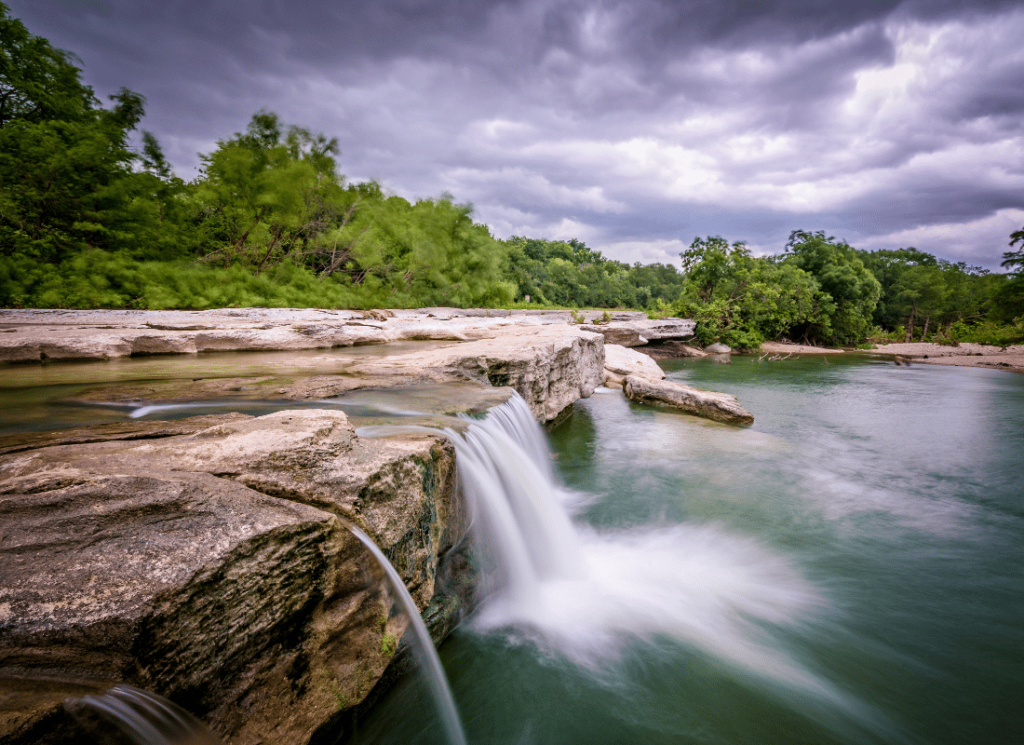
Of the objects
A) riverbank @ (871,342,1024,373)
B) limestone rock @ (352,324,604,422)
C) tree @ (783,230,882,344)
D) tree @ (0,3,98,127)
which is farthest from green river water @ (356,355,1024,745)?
tree @ (783,230,882,344)

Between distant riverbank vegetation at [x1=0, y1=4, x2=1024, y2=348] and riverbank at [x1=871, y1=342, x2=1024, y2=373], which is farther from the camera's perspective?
riverbank at [x1=871, y1=342, x2=1024, y2=373]

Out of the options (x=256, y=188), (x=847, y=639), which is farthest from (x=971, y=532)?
(x=256, y=188)

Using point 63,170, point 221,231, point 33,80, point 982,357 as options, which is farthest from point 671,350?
point 33,80

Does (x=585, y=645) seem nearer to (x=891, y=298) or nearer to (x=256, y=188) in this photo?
(x=256, y=188)

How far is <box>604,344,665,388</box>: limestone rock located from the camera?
549 inches

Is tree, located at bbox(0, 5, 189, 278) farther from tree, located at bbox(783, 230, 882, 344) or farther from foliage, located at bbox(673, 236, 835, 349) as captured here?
tree, located at bbox(783, 230, 882, 344)

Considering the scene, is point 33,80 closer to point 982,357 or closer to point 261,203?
point 261,203

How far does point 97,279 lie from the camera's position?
35.2 ft

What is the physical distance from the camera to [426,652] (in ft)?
8.61

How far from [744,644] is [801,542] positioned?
2152 millimetres

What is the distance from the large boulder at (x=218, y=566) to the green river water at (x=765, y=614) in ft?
2.97

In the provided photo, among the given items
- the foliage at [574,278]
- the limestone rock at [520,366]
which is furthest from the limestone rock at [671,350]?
the limestone rock at [520,366]

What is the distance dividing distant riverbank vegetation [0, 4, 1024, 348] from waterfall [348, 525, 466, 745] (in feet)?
42.4

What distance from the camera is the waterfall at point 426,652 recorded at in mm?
2164
